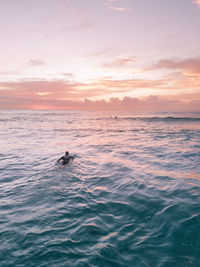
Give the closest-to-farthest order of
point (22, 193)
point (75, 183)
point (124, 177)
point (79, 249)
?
point (79, 249)
point (22, 193)
point (75, 183)
point (124, 177)

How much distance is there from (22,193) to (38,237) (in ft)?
13.6

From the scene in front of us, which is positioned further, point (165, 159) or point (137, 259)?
point (165, 159)

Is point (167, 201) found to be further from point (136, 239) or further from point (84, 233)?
point (84, 233)

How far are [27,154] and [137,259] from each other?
16.5 m

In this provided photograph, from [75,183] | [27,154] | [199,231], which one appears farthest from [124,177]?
[27,154]

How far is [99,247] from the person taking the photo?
5379 mm

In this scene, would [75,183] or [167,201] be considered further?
[75,183]

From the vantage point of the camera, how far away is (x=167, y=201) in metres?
8.44

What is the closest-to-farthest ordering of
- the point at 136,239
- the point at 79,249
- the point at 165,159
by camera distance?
the point at 79,249, the point at 136,239, the point at 165,159

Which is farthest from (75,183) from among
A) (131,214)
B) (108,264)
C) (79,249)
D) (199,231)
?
(199,231)

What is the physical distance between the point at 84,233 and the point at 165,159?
1226 cm

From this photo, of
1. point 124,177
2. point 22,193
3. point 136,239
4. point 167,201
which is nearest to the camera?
point 136,239

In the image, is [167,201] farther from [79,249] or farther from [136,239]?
[79,249]

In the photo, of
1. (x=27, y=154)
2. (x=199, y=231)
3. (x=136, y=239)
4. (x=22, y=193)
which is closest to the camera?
(x=136, y=239)
